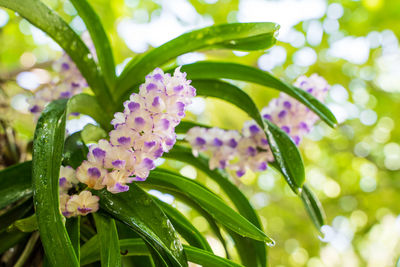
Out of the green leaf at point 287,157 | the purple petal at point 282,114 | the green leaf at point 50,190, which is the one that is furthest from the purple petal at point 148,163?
the purple petal at point 282,114

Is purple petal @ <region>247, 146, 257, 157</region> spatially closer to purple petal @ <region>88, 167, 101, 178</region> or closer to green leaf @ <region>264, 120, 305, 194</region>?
green leaf @ <region>264, 120, 305, 194</region>

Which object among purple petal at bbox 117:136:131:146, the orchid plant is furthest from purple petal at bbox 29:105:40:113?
purple petal at bbox 117:136:131:146

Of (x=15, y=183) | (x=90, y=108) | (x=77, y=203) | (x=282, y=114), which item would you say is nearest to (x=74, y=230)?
(x=77, y=203)

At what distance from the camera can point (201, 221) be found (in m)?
2.55

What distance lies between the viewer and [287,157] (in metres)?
0.70

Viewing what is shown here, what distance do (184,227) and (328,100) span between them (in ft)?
6.22

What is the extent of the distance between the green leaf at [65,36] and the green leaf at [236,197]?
0.61ft

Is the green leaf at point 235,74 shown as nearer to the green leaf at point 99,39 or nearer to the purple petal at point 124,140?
the green leaf at point 99,39

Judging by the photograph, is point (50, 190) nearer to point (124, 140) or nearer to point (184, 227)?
point (124, 140)

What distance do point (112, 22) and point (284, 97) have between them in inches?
47.9

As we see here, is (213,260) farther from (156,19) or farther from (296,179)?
(156,19)

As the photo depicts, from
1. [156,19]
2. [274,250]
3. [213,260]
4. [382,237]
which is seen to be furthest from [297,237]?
[213,260]

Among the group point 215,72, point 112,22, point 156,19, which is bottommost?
point 215,72

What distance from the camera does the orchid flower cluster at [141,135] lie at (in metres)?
0.54
